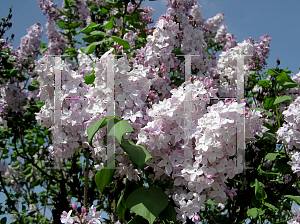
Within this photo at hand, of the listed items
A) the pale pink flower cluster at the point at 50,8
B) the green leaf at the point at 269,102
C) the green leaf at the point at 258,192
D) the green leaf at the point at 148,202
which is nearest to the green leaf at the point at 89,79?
the green leaf at the point at 148,202

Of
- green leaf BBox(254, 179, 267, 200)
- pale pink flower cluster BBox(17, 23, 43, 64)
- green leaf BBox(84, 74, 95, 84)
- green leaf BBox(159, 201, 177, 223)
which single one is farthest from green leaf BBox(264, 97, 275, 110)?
pale pink flower cluster BBox(17, 23, 43, 64)

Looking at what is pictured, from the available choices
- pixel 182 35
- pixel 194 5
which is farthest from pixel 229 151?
pixel 194 5

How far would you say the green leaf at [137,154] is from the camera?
1.58 meters

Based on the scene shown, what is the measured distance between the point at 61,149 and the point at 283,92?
300cm

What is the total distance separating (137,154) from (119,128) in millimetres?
187

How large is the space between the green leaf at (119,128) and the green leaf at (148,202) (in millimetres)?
441

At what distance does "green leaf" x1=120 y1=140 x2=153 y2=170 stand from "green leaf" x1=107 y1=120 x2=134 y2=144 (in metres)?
0.11

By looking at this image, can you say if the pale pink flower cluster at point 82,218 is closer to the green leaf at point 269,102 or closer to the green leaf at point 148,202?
the green leaf at point 148,202

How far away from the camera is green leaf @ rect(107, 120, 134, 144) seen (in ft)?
5.14

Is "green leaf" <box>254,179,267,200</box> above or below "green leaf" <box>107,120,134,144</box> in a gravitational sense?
below

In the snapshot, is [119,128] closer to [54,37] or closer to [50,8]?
[54,37]

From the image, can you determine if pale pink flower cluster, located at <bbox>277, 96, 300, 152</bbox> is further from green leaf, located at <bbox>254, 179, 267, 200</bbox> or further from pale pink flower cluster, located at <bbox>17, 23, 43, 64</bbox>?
pale pink flower cluster, located at <bbox>17, 23, 43, 64</bbox>

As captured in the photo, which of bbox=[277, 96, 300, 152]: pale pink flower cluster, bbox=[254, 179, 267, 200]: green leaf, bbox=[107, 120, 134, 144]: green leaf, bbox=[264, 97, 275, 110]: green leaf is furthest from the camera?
bbox=[264, 97, 275, 110]: green leaf

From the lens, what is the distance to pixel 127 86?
74.7 inches
